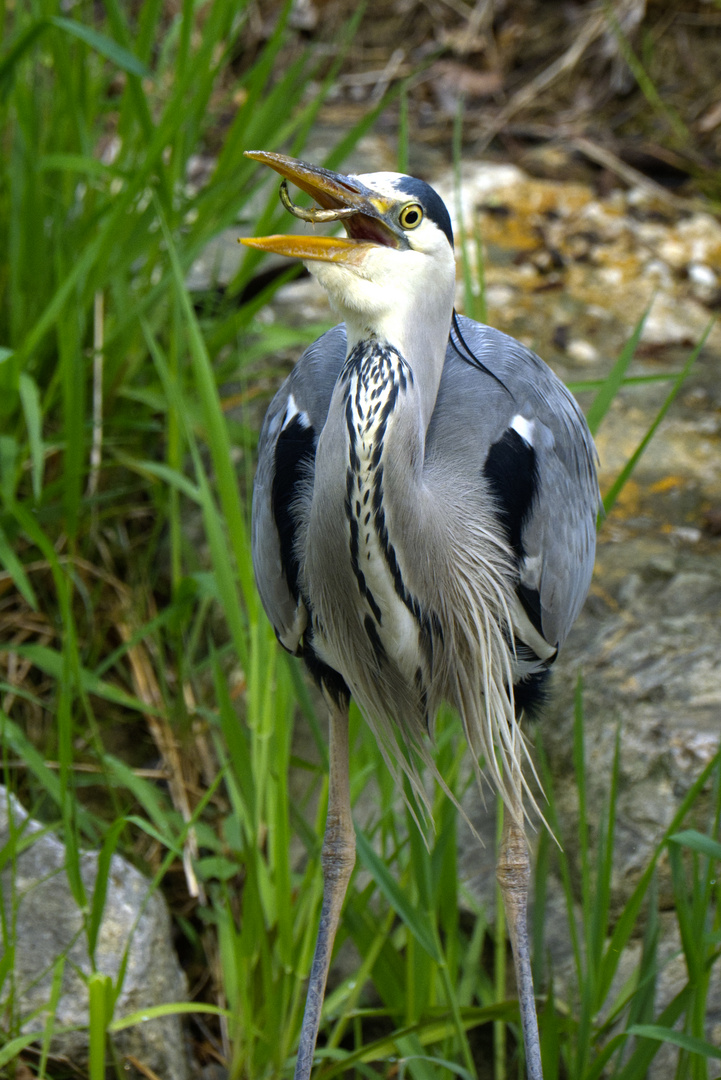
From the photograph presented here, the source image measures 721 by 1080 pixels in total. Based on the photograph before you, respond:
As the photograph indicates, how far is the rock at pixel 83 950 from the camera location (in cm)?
185

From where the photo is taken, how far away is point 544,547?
169cm

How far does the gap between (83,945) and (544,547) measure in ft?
3.44

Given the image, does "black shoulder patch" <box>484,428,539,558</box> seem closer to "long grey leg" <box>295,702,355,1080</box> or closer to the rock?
"long grey leg" <box>295,702,355,1080</box>

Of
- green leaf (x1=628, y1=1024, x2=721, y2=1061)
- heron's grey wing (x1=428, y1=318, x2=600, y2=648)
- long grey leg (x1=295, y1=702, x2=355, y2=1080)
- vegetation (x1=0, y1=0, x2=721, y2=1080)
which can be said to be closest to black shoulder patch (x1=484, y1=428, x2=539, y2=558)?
heron's grey wing (x1=428, y1=318, x2=600, y2=648)

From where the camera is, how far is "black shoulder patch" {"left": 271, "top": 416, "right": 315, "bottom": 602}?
1650mm

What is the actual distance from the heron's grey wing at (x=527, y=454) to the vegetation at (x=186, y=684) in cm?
19

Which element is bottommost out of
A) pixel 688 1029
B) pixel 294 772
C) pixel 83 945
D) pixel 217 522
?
pixel 688 1029

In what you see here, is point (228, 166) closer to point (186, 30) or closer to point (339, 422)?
point (186, 30)

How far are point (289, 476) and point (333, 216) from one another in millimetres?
465

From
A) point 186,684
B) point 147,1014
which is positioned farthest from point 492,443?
point 186,684

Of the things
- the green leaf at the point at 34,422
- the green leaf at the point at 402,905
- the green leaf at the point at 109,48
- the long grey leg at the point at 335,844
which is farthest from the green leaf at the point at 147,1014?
the green leaf at the point at 109,48

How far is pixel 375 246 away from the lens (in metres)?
1.33

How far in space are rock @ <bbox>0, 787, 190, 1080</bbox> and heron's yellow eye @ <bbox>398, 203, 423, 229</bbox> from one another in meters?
1.12

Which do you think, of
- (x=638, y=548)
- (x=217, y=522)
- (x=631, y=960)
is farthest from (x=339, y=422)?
(x=638, y=548)
